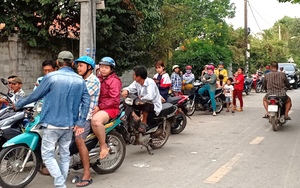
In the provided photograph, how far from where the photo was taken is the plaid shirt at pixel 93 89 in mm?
5410

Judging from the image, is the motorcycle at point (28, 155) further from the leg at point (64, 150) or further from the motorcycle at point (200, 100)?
the motorcycle at point (200, 100)

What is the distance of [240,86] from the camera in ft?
45.5

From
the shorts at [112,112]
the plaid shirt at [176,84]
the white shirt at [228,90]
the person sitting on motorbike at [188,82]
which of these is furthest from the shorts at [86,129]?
the white shirt at [228,90]

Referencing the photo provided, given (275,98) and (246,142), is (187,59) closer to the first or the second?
(275,98)

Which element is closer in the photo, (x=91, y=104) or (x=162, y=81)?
(x=91, y=104)

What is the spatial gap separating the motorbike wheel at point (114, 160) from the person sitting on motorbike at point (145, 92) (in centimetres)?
84

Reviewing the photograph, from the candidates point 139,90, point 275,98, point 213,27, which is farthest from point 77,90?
point 213,27

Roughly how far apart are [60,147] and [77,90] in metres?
0.77

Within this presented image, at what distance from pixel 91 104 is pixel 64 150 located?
864mm

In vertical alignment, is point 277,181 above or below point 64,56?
below

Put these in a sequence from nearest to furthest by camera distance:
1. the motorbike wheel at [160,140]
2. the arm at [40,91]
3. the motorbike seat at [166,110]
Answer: the arm at [40,91]
the motorbike seat at [166,110]
the motorbike wheel at [160,140]

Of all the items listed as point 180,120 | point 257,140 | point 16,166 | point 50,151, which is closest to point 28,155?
point 16,166

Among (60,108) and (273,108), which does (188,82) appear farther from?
(60,108)

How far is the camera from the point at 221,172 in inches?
232
